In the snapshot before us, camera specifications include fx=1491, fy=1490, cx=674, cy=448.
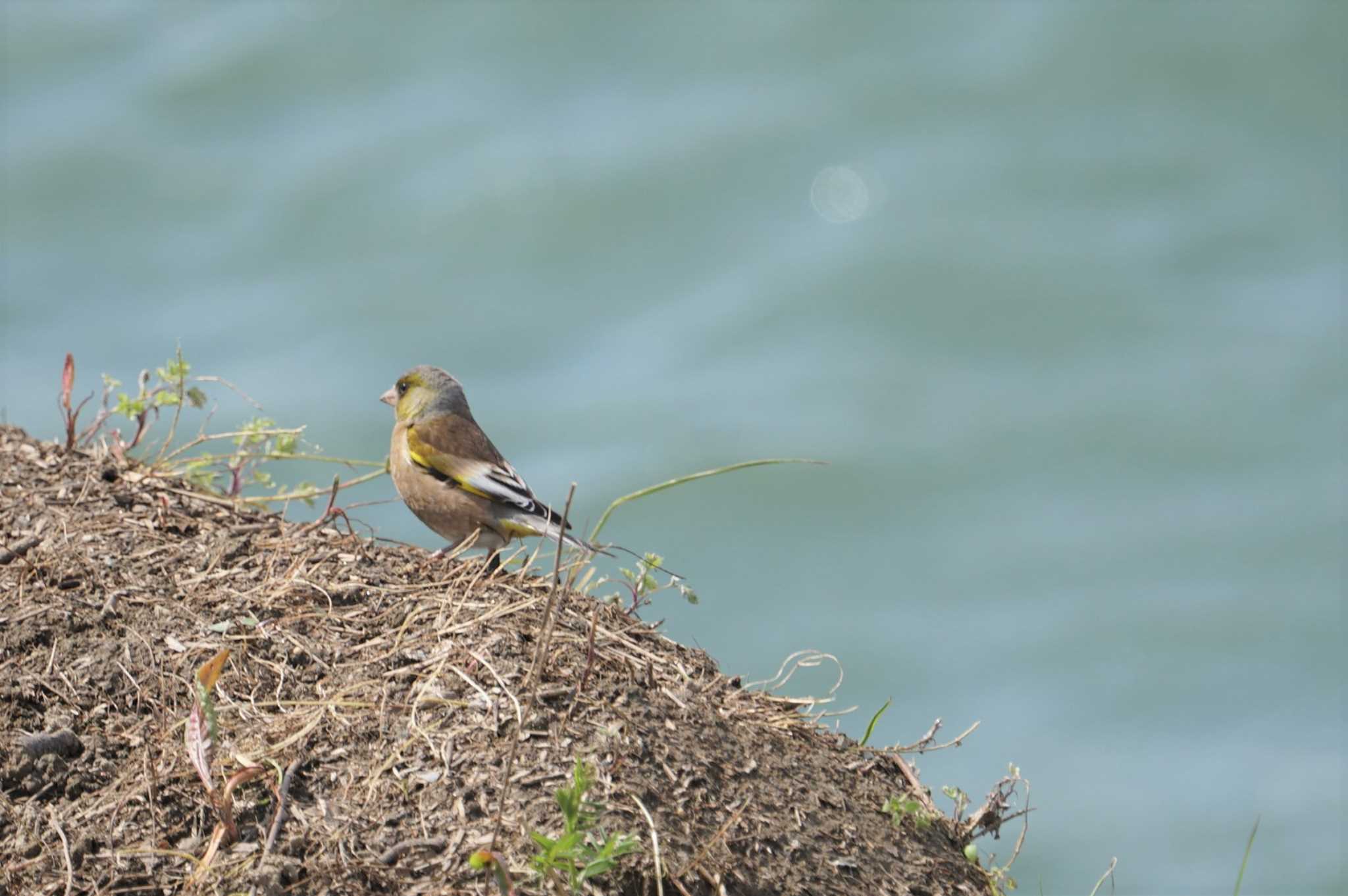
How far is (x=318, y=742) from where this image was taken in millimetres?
3664

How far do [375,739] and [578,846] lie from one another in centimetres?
74

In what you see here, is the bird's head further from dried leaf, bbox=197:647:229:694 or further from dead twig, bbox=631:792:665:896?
dead twig, bbox=631:792:665:896

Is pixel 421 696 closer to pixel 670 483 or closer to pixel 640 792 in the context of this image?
pixel 640 792

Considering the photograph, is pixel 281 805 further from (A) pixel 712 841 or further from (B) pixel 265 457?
(B) pixel 265 457

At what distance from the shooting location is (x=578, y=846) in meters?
3.16

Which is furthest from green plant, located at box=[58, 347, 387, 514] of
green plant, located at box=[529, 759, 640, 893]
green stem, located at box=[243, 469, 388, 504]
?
green plant, located at box=[529, 759, 640, 893]

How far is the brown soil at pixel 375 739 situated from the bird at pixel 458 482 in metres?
0.74

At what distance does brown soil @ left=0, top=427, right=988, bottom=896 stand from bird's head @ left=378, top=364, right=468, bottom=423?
1356 millimetres

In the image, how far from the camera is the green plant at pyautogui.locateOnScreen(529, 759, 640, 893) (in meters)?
2.94

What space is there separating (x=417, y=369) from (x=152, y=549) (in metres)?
1.72

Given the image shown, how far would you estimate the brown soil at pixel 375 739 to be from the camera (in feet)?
11.1

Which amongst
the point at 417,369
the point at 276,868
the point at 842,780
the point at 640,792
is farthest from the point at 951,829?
the point at 417,369

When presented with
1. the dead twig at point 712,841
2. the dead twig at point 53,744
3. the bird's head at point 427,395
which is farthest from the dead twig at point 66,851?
the bird's head at point 427,395

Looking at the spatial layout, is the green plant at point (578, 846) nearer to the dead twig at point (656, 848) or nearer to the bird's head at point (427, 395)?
the dead twig at point (656, 848)
